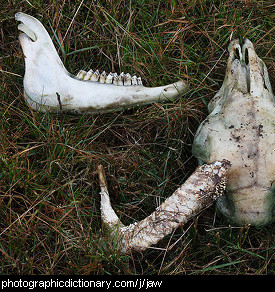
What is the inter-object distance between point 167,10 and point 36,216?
84.4 inches

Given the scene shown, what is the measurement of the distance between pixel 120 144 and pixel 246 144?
116 centimetres

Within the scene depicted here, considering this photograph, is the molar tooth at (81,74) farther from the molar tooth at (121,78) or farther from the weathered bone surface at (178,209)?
the weathered bone surface at (178,209)

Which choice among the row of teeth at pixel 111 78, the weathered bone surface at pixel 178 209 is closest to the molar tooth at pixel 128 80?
the row of teeth at pixel 111 78

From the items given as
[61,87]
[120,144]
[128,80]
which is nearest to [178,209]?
[120,144]

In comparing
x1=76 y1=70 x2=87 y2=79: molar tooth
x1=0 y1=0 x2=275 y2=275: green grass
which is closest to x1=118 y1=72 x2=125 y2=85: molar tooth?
x1=0 y1=0 x2=275 y2=275: green grass

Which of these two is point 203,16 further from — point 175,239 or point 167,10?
point 175,239

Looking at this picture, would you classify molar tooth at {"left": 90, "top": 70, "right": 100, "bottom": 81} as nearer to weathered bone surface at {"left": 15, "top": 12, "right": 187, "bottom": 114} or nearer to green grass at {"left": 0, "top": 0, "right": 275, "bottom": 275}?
weathered bone surface at {"left": 15, "top": 12, "right": 187, "bottom": 114}

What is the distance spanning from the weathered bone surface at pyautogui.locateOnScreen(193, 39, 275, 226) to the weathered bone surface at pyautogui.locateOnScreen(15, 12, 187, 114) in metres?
0.63

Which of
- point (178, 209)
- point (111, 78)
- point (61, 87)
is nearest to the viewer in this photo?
point (178, 209)

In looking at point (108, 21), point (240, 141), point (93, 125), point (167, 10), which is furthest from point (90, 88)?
point (240, 141)

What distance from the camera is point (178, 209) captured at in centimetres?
287

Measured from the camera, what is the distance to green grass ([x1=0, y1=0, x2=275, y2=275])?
10.1 ft

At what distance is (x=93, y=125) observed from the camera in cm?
358

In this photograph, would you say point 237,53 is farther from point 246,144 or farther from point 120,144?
point 120,144
